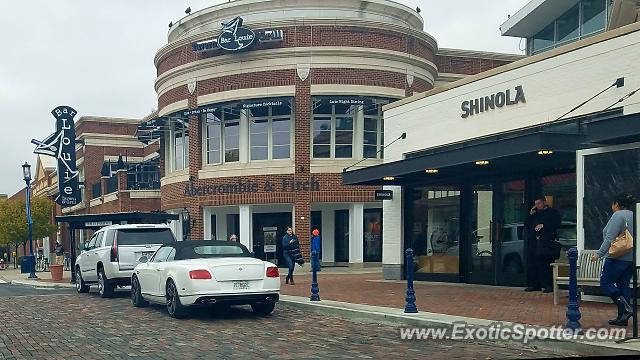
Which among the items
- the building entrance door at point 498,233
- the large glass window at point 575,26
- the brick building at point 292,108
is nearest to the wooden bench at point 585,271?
the building entrance door at point 498,233

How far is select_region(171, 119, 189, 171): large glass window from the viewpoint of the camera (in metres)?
32.0

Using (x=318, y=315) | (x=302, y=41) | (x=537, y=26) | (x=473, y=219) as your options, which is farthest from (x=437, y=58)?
(x=318, y=315)

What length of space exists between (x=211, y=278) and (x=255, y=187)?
16.6 meters

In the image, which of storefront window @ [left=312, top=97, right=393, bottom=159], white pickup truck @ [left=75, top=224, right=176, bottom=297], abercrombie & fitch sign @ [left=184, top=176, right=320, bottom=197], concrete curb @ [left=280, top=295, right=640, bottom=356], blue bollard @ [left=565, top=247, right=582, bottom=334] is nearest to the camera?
concrete curb @ [left=280, top=295, right=640, bottom=356]

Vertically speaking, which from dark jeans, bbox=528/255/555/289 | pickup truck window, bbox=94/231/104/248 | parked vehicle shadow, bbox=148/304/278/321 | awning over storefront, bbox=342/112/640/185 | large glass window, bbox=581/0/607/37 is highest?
large glass window, bbox=581/0/607/37

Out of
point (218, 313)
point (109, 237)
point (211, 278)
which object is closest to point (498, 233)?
point (218, 313)

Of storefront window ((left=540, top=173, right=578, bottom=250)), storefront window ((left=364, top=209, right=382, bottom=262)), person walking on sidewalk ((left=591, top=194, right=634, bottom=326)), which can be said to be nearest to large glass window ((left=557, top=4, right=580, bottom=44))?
storefront window ((left=364, top=209, right=382, bottom=262))

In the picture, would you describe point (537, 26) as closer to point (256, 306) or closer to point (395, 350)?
point (256, 306)

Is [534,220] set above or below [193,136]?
below

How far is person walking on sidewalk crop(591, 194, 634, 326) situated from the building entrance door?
246 inches

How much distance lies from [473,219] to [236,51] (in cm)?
1430

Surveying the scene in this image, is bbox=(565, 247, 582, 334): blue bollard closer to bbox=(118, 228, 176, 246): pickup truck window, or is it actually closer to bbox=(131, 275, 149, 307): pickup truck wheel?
bbox=(131, 275, 149, 307): pickup truck wheel

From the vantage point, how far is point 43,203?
4966cm

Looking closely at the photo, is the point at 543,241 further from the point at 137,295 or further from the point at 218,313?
the point at 137,295
